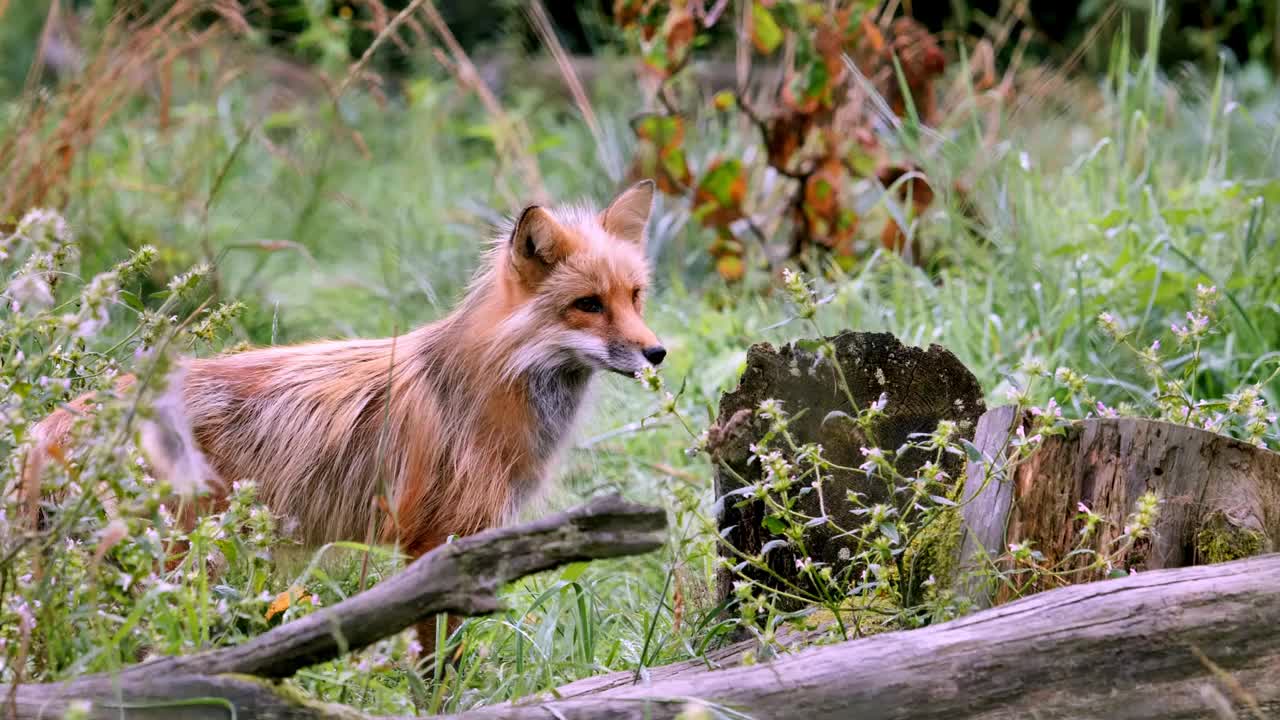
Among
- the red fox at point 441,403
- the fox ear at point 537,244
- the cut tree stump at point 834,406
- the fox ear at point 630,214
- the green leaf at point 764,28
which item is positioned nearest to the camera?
the cut tree stump at point 834,406

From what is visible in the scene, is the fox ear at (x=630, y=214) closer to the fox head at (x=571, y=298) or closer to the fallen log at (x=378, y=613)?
the fox head at (x=571, y=298)

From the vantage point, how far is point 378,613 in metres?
2.27

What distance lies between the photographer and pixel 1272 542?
2906 mm

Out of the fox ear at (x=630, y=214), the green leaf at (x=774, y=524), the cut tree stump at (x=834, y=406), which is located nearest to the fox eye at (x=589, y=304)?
the fox ear at (x=630, y=214)

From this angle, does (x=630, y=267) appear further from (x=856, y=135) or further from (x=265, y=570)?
(x=856, y=135)

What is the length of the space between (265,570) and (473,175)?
786 cm

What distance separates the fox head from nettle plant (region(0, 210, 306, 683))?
1144 millimetres

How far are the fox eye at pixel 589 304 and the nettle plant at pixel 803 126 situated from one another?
2.53 metres

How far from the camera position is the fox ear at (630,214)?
4.35 meters

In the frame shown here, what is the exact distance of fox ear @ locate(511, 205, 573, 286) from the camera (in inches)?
152

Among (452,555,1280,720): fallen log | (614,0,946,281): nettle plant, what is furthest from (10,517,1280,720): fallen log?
(614,0,946,281): nettle plant

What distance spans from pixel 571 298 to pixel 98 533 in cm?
172

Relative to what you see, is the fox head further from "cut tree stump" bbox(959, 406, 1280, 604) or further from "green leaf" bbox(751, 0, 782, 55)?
"green leaf" bbox(751, 0, 782, 55)

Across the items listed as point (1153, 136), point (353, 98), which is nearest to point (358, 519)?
point (1153, 136)
